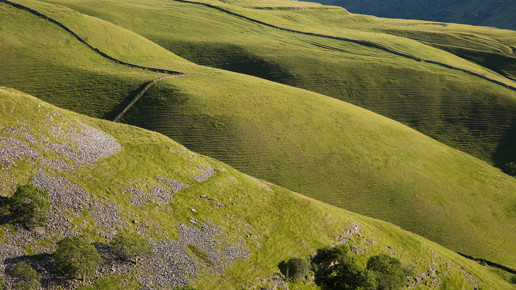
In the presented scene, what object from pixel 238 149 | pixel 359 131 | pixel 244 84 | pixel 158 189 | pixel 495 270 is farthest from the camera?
pixel 244 84

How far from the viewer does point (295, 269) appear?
43312 mm

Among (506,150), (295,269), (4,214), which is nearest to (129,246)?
(4,214)

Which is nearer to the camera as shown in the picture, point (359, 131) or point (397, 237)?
point (397, 237)

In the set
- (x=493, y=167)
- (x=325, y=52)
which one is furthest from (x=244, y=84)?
(x=493, y=167)

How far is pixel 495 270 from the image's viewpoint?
2491 inches

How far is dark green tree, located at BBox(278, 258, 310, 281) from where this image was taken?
142 feet

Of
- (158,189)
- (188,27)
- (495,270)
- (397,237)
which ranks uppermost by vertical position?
(188,27)

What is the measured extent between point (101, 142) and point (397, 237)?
4601cm

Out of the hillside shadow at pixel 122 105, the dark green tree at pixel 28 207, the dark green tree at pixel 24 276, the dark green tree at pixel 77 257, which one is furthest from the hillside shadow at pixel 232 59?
the dark green tree at pixel 24 276

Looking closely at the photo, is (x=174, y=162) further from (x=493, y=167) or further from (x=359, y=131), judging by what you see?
(x=493, y=167)

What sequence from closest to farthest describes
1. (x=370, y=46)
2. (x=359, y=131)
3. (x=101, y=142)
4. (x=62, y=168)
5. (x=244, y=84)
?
(x=62, y=168), (x=101, y=142), (x=359, y=131), (x=244, y=84), (x=370, y=46)

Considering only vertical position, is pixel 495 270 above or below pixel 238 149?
below

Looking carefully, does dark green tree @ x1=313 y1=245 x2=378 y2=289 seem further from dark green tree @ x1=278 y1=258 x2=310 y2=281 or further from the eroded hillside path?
the eroded hillside path

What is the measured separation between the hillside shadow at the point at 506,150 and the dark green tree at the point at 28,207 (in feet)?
353
